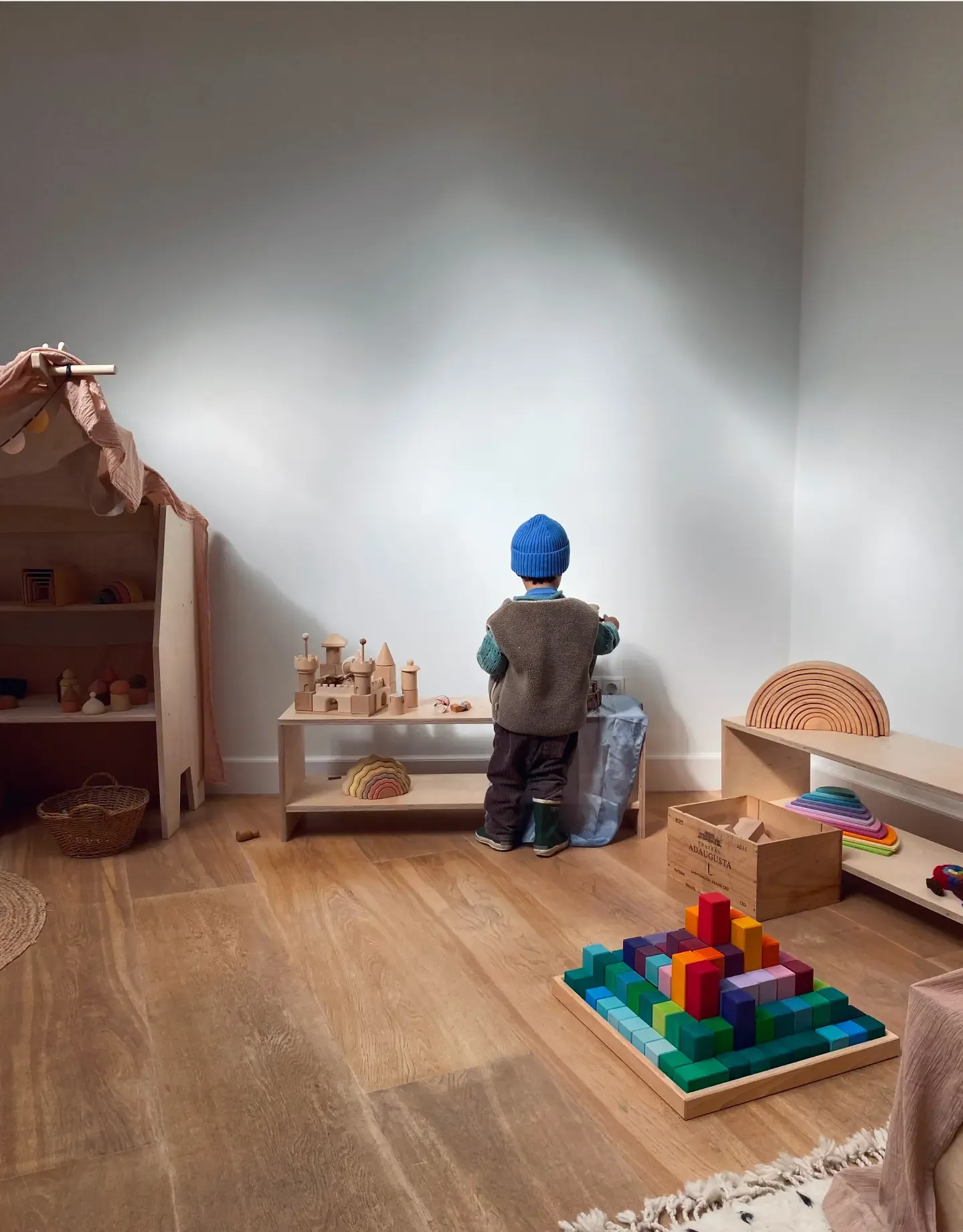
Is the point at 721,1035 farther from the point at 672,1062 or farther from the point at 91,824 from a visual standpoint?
the point at 91,824

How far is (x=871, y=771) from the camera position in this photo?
9.36ft

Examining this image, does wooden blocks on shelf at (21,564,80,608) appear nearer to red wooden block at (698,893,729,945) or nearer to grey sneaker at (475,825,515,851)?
grey sneaker at (475,825,515,851)

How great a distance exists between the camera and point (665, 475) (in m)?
4.44

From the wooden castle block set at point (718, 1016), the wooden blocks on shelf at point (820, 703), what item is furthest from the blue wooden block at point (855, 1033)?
the wooden blocks on shelf at point (820, 703)

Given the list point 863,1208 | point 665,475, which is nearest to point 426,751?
point 665,475

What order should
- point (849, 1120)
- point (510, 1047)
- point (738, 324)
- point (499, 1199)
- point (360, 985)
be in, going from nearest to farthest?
point (499, 1199) → point (849, 1120) → point (510, 1047) → point (360, 985) → point (738, 324)

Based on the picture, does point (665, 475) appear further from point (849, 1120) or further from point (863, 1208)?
point (863, 1208)

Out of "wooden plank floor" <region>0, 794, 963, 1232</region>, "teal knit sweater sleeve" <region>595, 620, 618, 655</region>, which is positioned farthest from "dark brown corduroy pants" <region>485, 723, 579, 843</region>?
"teal knit sweater sleeve" <region>595, 620, 618, 655</region>

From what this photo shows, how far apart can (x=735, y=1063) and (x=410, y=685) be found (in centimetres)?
215

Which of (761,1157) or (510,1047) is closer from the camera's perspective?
(761,1157)

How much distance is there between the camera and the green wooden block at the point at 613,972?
2404 millimetres

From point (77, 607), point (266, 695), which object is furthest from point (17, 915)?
point (266, 695)

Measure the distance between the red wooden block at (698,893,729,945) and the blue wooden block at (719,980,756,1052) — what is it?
0.19m

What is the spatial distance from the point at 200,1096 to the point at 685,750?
9.78 ft
